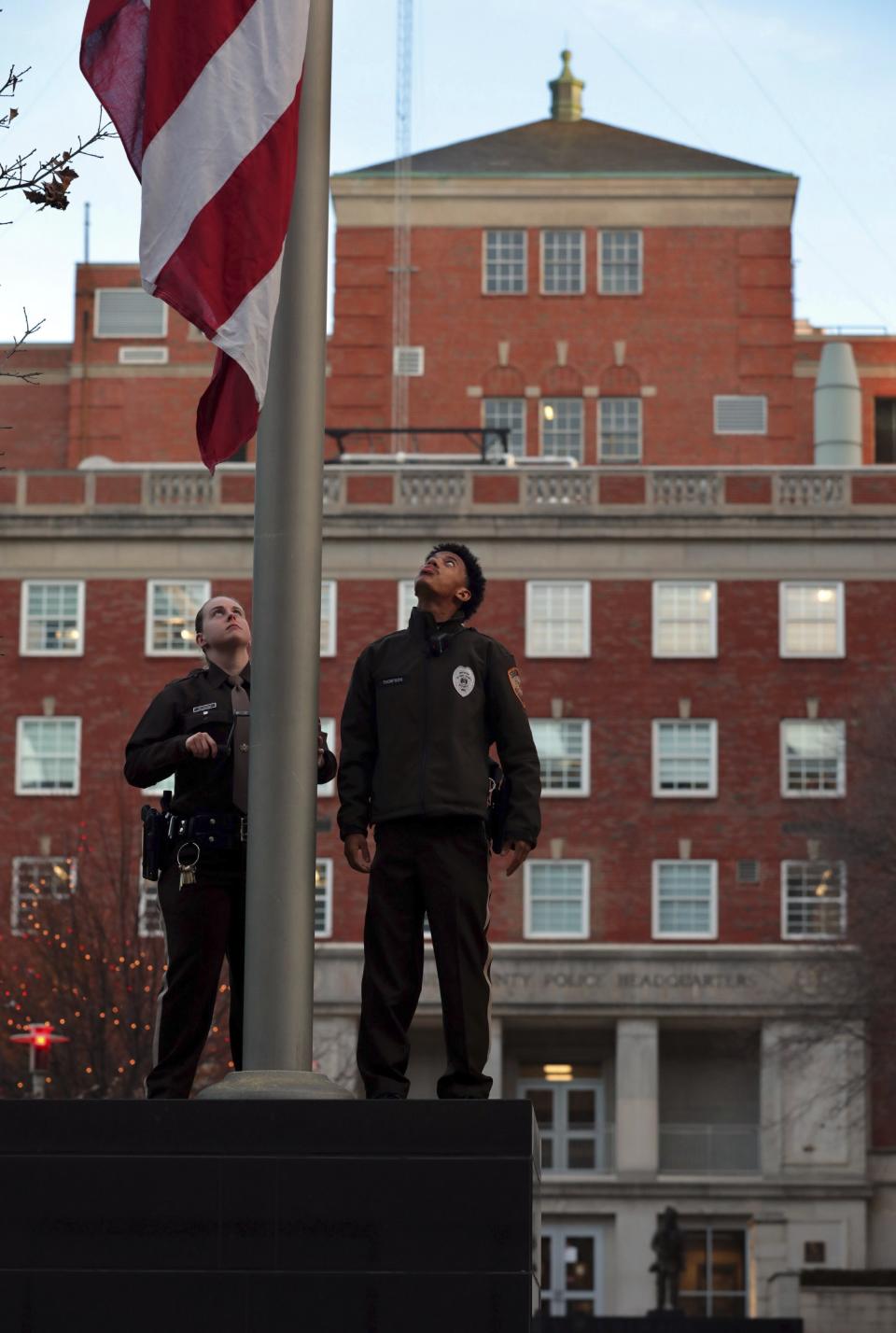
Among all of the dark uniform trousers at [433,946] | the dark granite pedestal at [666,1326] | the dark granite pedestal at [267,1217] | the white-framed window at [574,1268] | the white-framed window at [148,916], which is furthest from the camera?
the white-framed window at [574,1268]

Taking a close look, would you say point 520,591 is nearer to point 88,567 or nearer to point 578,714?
point 578,714

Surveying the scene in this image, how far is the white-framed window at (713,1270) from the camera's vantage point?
51.9 metres

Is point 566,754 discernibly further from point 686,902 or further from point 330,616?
point 330,616

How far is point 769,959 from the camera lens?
5262cm

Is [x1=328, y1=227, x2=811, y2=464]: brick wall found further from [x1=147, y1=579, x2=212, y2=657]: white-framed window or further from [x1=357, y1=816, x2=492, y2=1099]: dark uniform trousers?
[x1=357, y1=816, x2=492, y2=1099]: dark uniform trousers

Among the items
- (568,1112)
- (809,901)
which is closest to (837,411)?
(809,901)

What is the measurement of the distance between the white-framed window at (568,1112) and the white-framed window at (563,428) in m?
16.0

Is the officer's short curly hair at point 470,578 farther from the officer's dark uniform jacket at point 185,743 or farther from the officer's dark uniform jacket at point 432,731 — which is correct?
the officer's dark uniform jacket at point 185,743

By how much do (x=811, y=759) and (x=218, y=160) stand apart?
45.5 meters

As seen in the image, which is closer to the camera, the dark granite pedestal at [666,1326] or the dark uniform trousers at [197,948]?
the dark uniform trousers at [197,948]

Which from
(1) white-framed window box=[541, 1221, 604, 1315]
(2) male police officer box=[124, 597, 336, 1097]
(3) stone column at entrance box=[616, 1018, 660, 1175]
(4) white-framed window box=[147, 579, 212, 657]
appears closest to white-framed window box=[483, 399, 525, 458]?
(4) white-framed window box=[147, 579, 212, 657]

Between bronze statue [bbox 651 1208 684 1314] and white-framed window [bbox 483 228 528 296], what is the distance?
959 inches

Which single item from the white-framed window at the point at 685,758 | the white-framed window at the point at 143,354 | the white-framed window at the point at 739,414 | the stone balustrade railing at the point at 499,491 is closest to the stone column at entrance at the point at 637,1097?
the white-framed window at the point at 685,758

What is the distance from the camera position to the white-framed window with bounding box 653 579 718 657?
54375 millimetres
